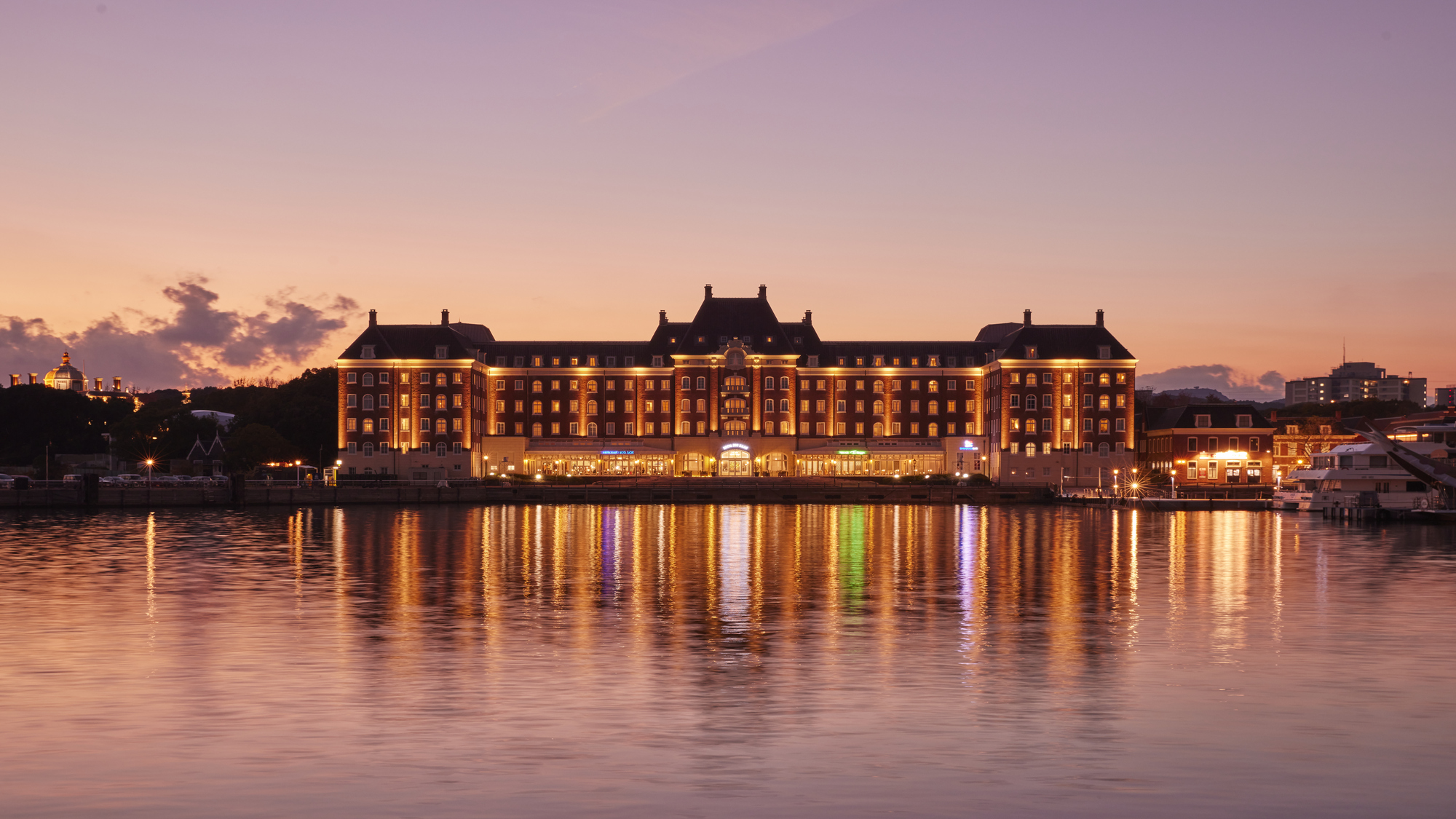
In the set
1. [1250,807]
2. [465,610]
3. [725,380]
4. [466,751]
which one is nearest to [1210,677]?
[1250,807]

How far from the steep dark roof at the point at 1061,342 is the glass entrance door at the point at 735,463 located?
98.3 feet

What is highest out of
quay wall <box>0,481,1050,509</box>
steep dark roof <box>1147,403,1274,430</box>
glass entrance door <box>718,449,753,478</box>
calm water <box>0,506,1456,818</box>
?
steep dark roof <box>1147,403,1274,430</box>

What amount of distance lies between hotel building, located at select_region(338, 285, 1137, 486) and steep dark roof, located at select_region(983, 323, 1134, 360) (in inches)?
8.4

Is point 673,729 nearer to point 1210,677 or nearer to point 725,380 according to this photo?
point 1210,677

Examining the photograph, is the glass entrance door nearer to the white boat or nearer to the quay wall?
the quay wall

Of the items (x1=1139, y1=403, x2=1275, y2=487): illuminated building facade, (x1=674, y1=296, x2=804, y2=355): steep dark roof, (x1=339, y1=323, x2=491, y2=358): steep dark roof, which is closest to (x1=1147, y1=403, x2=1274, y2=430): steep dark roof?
(x1=1139, y1=403, x2=1275, y2=487): illuminated building facade

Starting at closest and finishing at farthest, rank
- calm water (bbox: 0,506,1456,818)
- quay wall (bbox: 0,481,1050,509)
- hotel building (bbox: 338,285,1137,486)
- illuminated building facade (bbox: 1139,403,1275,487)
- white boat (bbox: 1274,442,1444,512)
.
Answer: calm water (bbox: 0,506,1456,818), white boat (bbox: 1274,442,1444,512), quay wall (bbox: 0,481,1050,509), hotel building (bbox: 338,285,1137,486), illuminated building facade (bbox: 1139,403,1275,487)

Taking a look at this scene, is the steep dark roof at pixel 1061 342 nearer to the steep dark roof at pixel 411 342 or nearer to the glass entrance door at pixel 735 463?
the glass entrance door at pixel 735 463

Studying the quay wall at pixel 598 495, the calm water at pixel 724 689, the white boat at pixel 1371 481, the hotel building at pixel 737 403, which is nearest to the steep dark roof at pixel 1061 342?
the hotel building at pixel 737 403

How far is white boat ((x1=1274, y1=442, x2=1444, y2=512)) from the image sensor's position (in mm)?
90438

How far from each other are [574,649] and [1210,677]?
1244 centimetres

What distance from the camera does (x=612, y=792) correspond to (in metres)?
15.5

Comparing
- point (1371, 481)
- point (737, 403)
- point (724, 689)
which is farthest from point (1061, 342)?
point (724, 689)

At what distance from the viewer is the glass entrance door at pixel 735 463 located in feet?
473
